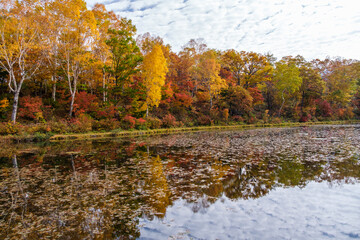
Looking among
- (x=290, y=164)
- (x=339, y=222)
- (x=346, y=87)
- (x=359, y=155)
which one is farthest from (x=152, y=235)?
(x=346, y=87)

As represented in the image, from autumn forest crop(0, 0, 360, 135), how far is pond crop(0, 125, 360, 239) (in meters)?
15.8

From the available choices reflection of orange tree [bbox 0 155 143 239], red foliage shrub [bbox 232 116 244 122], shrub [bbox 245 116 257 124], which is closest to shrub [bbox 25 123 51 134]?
reflection of orange tree [bbox 0 155 143 239]

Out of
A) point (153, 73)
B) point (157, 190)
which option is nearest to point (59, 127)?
point (153, 73)

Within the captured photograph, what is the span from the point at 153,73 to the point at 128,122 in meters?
6.88

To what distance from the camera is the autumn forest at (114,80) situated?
21734mm

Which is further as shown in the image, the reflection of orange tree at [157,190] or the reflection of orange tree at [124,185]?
the reflection of orange tree at [157,190]

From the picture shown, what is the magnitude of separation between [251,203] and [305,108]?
154 feet

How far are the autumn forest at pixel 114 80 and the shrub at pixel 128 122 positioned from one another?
115mm

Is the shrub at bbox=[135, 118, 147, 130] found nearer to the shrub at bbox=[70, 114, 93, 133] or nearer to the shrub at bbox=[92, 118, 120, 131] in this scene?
the shrub at bbox=[92, 118, 120, 131]

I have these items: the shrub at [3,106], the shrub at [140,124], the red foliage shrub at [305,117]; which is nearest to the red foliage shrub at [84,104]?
the shrub at [140,124]

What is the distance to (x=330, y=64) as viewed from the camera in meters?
52.2

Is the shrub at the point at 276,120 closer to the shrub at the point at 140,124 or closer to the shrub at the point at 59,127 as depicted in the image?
Answer: the shrub at the point at 140,124

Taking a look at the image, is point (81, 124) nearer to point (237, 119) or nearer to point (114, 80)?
point (114, 80)

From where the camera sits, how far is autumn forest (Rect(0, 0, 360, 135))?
21.7 m
